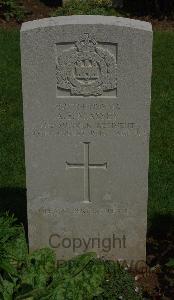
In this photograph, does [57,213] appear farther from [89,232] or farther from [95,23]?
[95,23]

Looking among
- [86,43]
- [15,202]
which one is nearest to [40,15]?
[15,202]

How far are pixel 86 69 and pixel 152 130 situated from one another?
11.0ft

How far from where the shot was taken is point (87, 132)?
16.9 ft

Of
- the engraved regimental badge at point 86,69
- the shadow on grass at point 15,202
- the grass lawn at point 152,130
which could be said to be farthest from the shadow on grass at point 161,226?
the engraved regimental badge at point 86,69

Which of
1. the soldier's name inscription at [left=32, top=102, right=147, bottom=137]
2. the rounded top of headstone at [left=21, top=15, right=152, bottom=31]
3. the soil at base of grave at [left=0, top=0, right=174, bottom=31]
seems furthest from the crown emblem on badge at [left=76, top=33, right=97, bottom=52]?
the soil at base of grave at [left=0, top=0, right=174, bottom=31]

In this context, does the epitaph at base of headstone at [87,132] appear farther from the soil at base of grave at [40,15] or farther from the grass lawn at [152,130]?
the soil at base of grave at [40,15]

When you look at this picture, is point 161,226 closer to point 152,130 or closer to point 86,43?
point 86,43

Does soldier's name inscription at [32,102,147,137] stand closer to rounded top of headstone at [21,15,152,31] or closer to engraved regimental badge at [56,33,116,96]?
engraved regimental badge at [56,33,116,96]

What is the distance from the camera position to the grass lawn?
666 cm

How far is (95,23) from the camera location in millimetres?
4789

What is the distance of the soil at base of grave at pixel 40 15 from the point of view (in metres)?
12.2

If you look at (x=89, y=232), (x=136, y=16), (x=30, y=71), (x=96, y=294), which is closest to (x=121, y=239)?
(x=89, y=232)

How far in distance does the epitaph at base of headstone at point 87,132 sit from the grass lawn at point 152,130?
0.88 meters

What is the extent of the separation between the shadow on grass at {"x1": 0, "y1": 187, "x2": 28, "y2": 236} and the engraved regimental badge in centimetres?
162
